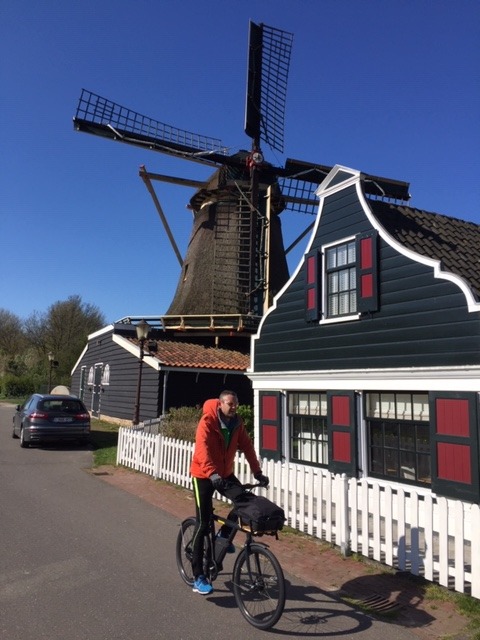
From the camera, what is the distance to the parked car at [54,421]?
1472 cm

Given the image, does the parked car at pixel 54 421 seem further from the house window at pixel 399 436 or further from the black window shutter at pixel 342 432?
the house window at pixel 399 436

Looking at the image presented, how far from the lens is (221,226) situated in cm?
2414

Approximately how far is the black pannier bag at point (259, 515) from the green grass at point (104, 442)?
897 centimetres

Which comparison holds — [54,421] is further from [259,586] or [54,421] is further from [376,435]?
[259,586]

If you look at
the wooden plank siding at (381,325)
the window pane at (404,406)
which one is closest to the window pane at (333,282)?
the wooden plank siding at (381,325)

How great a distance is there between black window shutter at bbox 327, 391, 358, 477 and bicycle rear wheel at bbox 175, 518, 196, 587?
4.78 meters

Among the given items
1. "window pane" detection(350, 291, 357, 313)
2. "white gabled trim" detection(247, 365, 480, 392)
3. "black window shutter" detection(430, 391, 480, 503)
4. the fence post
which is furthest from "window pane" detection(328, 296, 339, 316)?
the fence post

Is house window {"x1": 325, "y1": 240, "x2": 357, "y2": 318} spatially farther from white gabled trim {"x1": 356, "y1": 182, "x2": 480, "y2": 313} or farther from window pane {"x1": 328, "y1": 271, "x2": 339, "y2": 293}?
white gabled trim {"x1": 356, "y1": 182, "x2": 480, "y2": 313}

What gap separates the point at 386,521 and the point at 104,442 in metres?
12.7

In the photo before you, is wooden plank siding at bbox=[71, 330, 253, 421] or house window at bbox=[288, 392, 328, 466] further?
wooden plank siding at bbox=[71, 330, 253, 421]

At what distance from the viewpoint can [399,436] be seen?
28.4 feet

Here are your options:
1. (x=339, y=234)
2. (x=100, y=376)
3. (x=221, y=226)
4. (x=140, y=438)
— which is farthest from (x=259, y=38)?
(x=140, y=438)

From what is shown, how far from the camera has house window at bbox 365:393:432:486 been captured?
8.27m

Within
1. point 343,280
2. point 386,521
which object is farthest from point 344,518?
point 343,280
